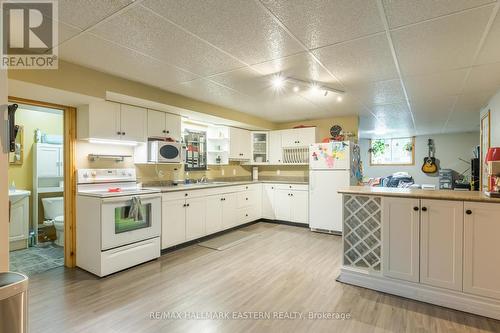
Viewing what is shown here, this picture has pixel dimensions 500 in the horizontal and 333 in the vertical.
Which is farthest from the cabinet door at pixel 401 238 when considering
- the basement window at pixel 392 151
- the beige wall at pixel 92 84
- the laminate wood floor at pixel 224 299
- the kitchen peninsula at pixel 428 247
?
the basement window at pixel 392 151

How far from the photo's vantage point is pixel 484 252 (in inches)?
85.4

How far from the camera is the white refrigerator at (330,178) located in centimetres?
464

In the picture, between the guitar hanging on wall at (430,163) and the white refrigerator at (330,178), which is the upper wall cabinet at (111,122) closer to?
the white refrigerator at (330,178)

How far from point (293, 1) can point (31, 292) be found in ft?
11.5

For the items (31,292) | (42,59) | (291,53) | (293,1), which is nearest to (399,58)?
(291,53)

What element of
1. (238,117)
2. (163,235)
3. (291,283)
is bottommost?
(291,283)

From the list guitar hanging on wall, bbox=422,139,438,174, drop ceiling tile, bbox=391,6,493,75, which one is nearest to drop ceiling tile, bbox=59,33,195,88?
drop ceiling tile, bbox=391,6,493,75

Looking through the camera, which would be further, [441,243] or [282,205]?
[282,205]

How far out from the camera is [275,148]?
587 cm

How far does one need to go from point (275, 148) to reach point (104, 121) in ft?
11.8

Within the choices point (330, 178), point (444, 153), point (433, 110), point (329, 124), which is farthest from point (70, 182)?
point (444, 153)

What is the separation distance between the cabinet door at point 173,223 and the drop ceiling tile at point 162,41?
1.95 meters

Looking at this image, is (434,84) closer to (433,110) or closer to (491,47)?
(491,47)

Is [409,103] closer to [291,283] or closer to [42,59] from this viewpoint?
[291,283]
